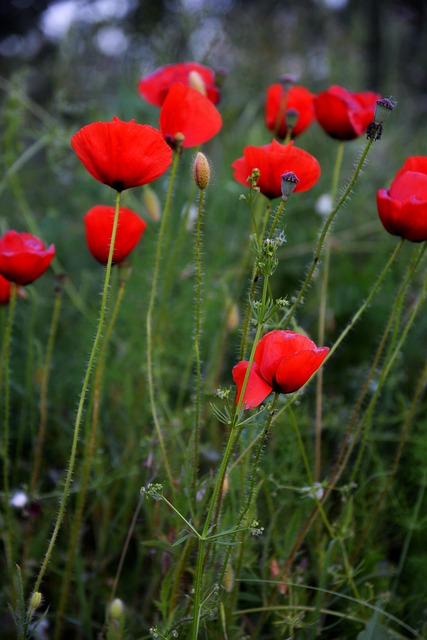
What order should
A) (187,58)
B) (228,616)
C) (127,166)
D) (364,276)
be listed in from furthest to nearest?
(187,58) < (364,276) < (228,616) < (127,166)

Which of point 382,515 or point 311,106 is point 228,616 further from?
point 311,106

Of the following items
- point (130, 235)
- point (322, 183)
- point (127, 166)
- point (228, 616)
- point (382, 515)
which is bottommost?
point (382, 515)

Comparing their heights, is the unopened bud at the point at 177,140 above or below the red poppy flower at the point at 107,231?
above

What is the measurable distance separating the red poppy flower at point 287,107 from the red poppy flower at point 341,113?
4cm

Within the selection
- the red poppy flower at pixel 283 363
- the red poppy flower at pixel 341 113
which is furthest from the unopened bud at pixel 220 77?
the red poppy flower at pixel 283 363

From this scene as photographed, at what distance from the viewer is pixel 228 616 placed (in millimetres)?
913

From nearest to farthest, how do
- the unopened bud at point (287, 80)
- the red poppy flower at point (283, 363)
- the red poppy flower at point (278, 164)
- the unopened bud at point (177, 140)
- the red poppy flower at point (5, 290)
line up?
the red poppy flower at point (283, 363), the red poppy flower at point (278, 164), the unopened bud at point (177, 140), the red poppy flower at point (5, 290), the unopened bud at point (287, 80)

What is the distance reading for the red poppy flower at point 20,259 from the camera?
893 mm

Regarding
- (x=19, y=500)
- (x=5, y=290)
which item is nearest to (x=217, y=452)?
(x=19, y=500)

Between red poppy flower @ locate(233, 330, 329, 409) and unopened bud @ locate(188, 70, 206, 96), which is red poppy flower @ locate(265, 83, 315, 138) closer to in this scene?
unopened bud @ locate(188, 70, 206, 96)

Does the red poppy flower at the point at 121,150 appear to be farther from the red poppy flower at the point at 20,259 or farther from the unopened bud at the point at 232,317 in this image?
the unopened bud at the point at 232,317

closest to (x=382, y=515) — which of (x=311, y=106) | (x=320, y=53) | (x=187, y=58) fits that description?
(x=311, y=106)

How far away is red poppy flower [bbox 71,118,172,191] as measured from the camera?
77 centimetres

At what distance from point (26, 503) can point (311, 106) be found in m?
0.87
